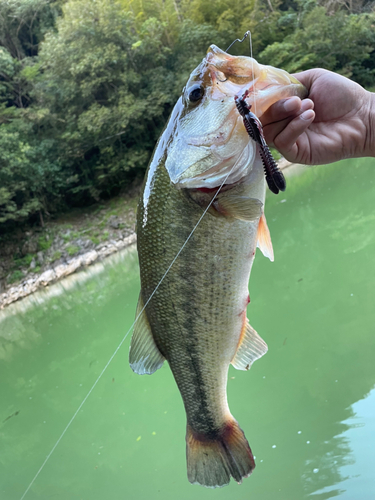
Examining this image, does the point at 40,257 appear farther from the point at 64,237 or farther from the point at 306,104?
the point at 306,104

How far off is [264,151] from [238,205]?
245 mm

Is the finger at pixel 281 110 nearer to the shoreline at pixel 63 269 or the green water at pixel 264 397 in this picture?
the green water at pixel 264 397

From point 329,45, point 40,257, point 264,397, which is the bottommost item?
point 40,257

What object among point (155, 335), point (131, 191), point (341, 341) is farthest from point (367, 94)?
point (131, 191)

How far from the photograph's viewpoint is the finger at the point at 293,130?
4.11 ft

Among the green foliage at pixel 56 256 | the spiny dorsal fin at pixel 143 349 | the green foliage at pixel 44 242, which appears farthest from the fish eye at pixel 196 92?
the green foliage at pixel 44 242

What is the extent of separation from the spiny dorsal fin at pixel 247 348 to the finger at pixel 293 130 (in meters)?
0.77

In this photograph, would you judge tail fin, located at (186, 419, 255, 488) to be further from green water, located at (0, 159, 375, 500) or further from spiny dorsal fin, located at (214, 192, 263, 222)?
green water, located at (0, 159, 375, 500)

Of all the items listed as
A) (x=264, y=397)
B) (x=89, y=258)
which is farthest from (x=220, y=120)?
(x=89, y=258)

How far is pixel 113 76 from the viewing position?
15.1m

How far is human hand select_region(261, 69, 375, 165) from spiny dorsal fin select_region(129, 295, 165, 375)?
0.95 metres

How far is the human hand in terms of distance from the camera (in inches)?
61.3

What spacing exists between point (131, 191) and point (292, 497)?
14.8 m

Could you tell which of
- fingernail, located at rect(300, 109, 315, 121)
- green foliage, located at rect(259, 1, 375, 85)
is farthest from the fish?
green foliage, located at rect(259, 1, 375, 85)
